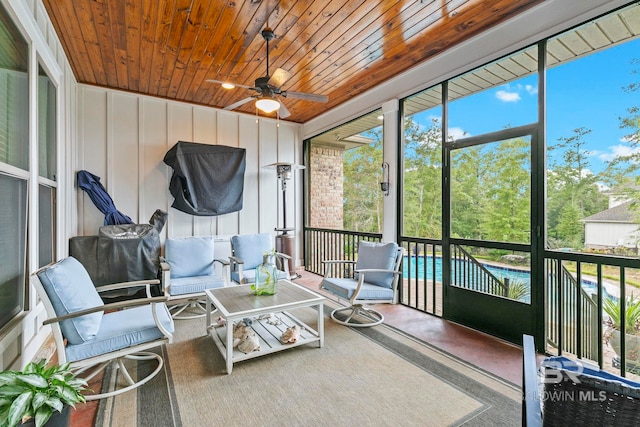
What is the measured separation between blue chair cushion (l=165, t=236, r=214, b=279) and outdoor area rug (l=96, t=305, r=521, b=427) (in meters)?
1.13

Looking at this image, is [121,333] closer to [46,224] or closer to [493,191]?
[46,224]

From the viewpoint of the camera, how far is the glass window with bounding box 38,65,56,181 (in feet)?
8.59

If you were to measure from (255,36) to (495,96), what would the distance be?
2469mm

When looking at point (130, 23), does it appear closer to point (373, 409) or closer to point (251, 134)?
point (251, 134)

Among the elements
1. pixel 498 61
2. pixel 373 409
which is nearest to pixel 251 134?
pixel 498 61

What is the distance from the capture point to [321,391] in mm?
2068

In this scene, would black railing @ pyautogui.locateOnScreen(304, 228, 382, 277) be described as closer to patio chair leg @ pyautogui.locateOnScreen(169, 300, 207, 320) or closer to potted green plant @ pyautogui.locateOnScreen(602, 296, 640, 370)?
patio chair leg @ pyautogui.locateOnScreen(169, 300, 207, 320)

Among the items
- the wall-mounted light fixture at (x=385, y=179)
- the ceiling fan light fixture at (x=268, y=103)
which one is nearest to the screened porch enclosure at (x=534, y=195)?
the wall-mounted light fixture at (x=385, y=179)

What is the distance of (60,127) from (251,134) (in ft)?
9.16

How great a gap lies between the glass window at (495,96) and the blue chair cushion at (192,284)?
3.15 meters

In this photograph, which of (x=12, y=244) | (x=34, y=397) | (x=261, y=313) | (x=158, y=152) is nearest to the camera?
(x=34, y=397)

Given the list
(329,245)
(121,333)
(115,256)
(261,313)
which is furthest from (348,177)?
(121,333)

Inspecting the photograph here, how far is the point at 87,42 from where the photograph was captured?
3.11 metres

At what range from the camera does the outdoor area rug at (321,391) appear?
1804 mm
